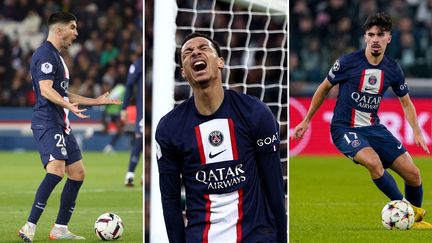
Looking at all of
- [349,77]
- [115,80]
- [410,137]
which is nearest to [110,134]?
[115,80]

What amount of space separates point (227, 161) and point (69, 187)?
3.77 metres

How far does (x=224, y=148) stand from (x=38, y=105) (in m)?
3.76

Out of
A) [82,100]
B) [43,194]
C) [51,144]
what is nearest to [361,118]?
[82,100]

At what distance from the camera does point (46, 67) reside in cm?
747

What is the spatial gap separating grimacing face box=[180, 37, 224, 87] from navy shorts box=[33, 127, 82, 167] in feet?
12.1

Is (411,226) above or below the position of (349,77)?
below

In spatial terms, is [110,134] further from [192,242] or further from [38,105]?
[192,242]

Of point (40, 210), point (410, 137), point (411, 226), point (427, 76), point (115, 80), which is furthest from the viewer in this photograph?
point (115, 80)

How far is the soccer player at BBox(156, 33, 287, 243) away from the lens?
4121mm

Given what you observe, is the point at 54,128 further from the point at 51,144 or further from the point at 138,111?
the point at 138,111

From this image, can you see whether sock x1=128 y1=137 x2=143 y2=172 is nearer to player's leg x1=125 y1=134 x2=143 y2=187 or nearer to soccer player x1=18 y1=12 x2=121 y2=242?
player's leg x1=125 y1=134 x2=143 y2=187

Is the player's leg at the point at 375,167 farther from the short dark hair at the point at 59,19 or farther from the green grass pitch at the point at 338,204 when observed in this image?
the short dark hair at the point at 59,19

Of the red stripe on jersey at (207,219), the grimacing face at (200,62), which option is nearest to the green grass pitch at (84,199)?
the red stripe on jersey at (207,219)

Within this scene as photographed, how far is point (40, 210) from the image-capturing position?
7.55 metres
